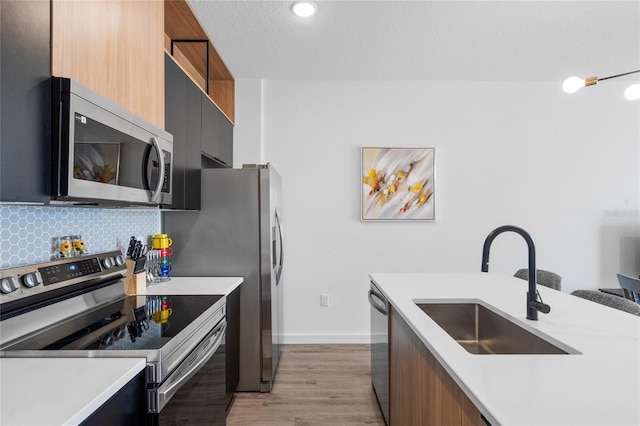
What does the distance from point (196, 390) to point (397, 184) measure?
2554 millimetres

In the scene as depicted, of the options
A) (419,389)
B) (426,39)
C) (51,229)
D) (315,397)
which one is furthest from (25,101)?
(426,39)

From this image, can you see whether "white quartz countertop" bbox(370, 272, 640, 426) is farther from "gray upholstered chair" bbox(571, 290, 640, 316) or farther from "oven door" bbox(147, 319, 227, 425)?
"oven door" bbox(147, 319, 227, 425)

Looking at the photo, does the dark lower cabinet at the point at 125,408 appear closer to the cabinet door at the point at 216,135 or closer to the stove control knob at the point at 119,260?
the stove control knob at the point at 119,260

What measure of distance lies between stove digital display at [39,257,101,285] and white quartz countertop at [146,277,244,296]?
383 mm

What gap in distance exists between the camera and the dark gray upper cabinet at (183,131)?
188 cm

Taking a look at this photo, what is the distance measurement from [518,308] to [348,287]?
2.06m

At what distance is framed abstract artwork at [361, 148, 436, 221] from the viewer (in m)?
3.37

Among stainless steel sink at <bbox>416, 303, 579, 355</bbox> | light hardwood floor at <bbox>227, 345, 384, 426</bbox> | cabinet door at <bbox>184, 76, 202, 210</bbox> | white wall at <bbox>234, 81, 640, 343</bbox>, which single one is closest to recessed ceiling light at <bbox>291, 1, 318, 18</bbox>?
cabinet door at <bbox>184, 76, 202, 210</bbox>

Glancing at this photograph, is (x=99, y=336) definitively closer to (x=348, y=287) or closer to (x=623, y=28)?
(x=348, y=287)

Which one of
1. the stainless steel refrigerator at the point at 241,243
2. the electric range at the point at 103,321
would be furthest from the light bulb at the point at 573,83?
the electric range at the point at 103,321

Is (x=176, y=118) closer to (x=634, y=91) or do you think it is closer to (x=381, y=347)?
(x=381, y=347)

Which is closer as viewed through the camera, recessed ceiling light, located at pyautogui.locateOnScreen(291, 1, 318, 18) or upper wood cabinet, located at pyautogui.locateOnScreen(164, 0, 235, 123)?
recessed ceiling light, located at pyautogui.locateOnScreen(291, 1, 318, 18)

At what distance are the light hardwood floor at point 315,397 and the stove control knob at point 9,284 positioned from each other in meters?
1.45

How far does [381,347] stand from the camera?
6.66ft
